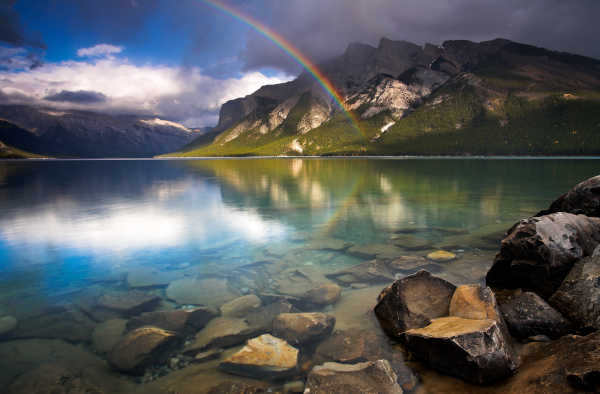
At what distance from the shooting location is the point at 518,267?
11859mm

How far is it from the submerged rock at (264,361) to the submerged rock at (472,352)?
3752mm

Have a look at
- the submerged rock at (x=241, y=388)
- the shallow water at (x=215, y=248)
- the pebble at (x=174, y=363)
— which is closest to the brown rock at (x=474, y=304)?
the shallow water at (x=215, y=248)

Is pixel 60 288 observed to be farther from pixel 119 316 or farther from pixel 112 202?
pixel 112 202

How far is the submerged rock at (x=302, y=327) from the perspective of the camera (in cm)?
1033

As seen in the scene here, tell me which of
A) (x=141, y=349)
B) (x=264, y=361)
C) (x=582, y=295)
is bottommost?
(x=141, y=349)

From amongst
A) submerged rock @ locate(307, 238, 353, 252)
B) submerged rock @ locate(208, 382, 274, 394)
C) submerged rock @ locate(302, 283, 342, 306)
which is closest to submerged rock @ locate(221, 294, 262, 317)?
submerged rock @ locate(302, 283, 342, 306)

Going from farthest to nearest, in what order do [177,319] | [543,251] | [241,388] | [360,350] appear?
1. [177,319]
2. [543,251]
3. [360,350]
4. [241,388]

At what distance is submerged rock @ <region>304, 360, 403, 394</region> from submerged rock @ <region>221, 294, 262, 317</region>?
4.77m

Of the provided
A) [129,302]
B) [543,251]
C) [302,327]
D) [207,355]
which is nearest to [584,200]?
[543,251]

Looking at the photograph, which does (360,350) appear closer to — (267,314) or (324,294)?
(267,314)

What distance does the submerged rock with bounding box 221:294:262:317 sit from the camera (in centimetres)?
1241

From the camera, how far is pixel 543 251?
1136 centimetres

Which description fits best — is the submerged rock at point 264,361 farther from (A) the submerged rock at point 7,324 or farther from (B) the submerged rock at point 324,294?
(A) the submerged rock at point 7,324

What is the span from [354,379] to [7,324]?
1277cm
